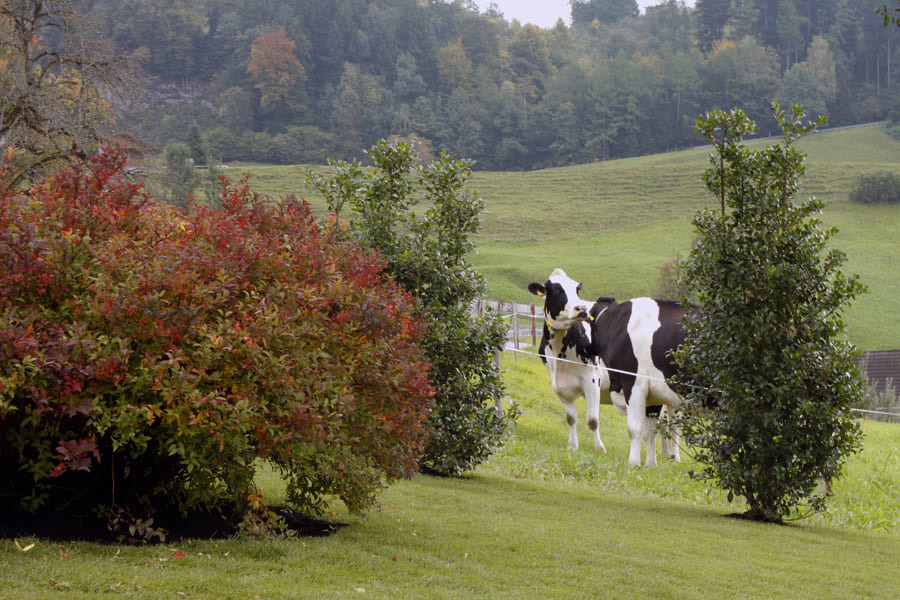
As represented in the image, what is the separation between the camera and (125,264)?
5676 mm

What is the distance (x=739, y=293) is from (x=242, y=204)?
5388mm

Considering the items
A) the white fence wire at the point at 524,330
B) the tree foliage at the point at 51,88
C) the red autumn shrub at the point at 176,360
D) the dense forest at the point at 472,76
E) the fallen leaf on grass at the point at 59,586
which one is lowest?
the white fence wire at the point at 524,330

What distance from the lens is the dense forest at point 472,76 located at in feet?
400

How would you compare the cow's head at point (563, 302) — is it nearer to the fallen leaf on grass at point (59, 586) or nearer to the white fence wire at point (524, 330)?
the white fence wire at point (524, 330)

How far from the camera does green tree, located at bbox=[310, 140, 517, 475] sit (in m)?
10.7

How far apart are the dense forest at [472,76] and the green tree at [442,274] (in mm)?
A: 101995

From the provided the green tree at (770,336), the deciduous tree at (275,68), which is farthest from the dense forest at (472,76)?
the green tree at (770,336)

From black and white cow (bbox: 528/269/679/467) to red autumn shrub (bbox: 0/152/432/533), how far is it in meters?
7.87

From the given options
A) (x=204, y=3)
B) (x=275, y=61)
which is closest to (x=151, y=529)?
(x=275, y=61)

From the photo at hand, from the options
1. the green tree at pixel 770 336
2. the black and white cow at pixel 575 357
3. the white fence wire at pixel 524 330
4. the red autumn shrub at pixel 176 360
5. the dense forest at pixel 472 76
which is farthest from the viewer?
the dense forest at pixel 472 76

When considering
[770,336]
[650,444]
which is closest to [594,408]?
[650,444]

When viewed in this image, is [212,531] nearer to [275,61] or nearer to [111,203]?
[111,203]

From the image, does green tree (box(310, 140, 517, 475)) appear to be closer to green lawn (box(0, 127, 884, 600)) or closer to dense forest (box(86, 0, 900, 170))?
green lawn (box(0, 127, 884, 600))

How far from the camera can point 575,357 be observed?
15.3 metres
